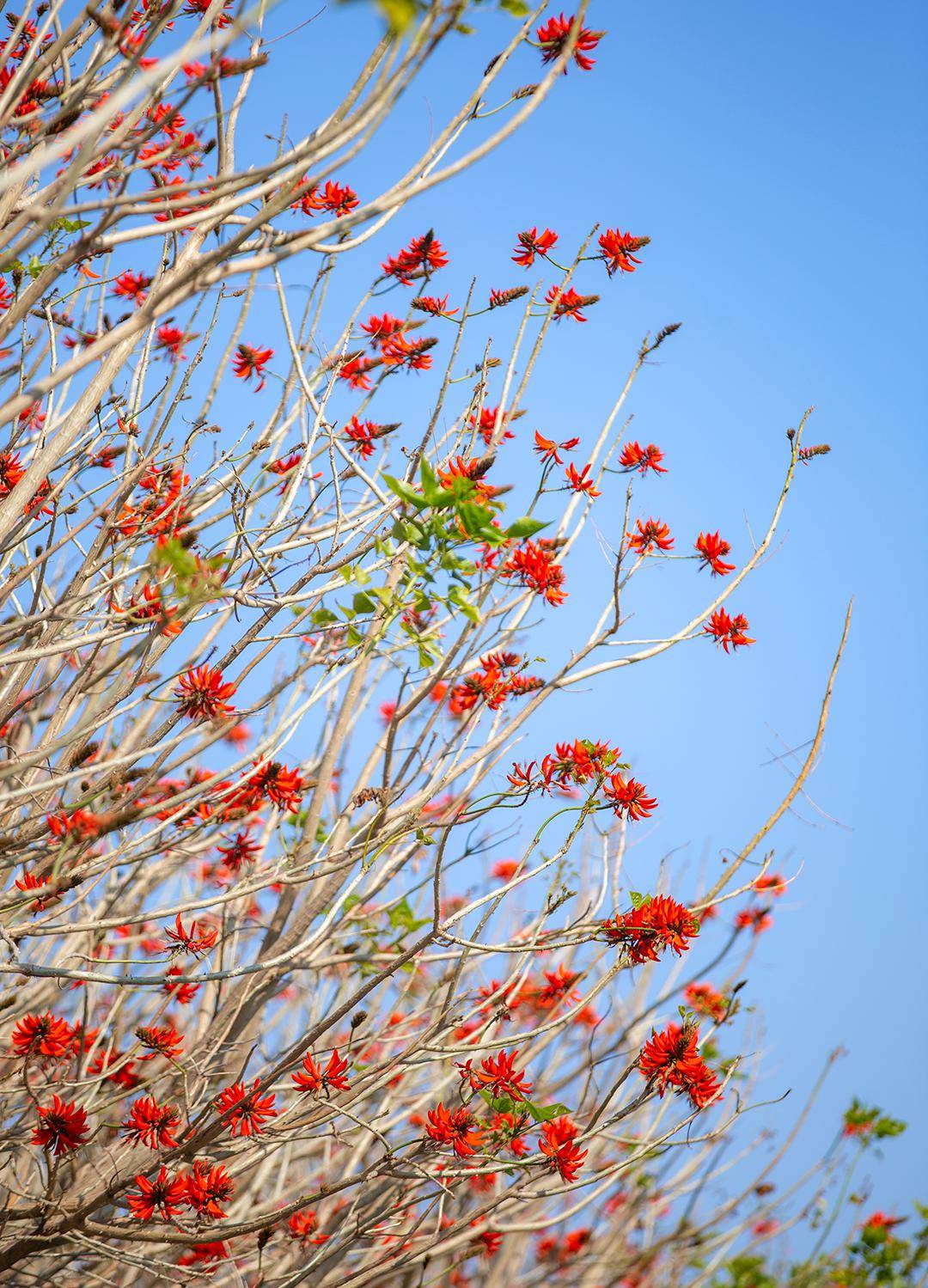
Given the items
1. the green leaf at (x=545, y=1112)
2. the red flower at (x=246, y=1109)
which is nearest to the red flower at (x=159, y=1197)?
the red flower at (x=246, y=1109)

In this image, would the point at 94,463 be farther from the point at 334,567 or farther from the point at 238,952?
the point at 238,952

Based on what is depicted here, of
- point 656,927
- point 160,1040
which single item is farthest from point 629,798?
point 160,1040

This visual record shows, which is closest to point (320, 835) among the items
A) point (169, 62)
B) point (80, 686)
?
point (80, 686)

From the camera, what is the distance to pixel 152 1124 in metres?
2.63

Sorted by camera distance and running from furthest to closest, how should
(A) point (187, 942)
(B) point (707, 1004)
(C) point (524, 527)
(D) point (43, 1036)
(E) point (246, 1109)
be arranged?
(B) point (707, 1004) → (D) point (43, 1036) → (A) point (187, 942) → (E) point (246, 1109) → (C) point (524, 527)

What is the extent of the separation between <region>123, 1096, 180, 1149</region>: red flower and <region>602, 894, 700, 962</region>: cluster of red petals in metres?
1.25

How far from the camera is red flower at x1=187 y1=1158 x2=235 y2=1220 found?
2598mm

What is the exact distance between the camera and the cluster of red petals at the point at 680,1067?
2576mm

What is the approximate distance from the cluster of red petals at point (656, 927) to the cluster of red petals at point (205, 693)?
113 cm

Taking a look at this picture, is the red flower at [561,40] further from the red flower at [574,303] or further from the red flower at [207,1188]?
the red flower at [207,1188]

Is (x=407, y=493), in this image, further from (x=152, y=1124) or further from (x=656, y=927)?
(x=152, y=1124)

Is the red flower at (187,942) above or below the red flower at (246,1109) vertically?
above

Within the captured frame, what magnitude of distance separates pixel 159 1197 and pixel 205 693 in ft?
4.35

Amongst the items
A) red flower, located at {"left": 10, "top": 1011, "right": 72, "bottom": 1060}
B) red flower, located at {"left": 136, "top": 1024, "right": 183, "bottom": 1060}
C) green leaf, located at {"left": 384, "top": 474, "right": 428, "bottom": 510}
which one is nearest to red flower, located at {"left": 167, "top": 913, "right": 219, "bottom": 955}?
red flower, located at {"left": 136, "top": 1024, "right": 183, "bottom": 1060}
